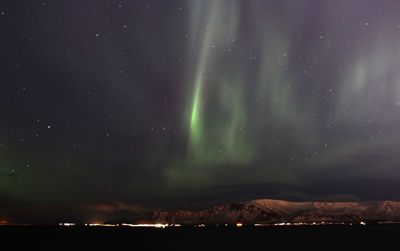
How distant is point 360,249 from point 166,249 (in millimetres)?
60704

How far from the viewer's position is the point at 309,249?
136 meters

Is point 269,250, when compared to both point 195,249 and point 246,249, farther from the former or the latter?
point 195,249

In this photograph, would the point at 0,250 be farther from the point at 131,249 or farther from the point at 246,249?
the point at 246,249

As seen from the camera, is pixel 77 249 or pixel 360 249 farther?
pixel 77 249

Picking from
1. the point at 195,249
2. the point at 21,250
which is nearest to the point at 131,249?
the point at 195,249

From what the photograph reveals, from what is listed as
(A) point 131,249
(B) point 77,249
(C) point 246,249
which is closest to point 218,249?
(C) point 246,249

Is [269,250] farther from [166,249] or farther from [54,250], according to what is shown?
[54,250]

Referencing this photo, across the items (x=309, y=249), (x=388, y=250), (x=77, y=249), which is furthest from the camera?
(x=77, y=249)

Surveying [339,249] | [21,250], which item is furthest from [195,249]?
[21,250]

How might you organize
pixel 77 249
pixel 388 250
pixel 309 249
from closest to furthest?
1. pixel 388 250
2. pixel 309 249
3. pixel 77 249

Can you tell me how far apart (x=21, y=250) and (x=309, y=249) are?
92.2 meters

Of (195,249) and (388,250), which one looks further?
(195,249)

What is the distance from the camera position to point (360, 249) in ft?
442

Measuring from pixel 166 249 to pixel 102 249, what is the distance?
2204 cm
